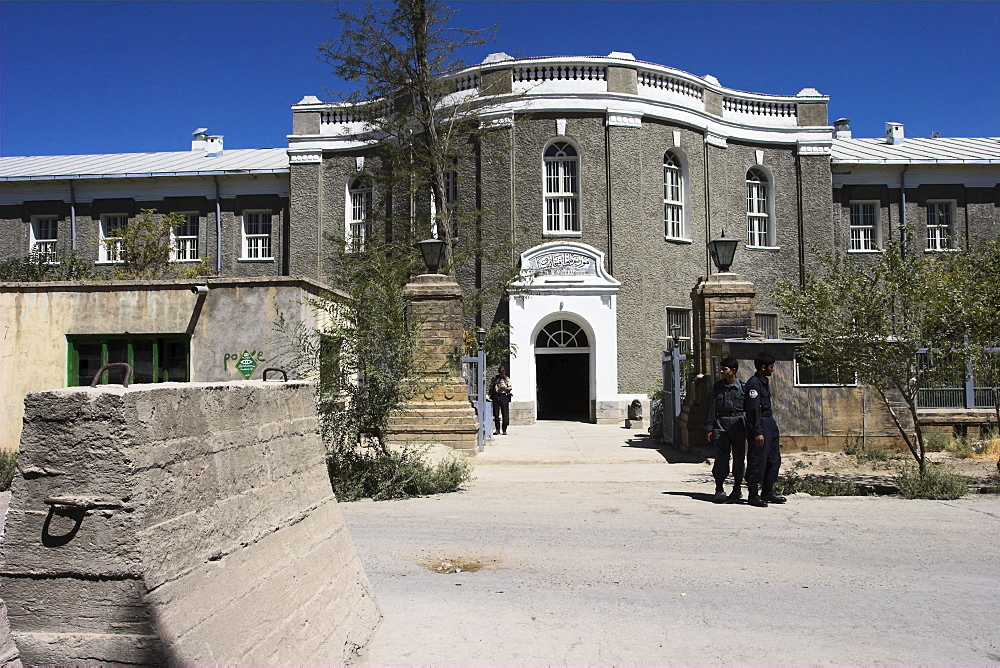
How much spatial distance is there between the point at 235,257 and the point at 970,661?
27.8 metres

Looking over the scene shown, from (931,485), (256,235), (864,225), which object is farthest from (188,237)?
(931,485)

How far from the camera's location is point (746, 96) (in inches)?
1044

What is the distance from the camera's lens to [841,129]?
108 feet

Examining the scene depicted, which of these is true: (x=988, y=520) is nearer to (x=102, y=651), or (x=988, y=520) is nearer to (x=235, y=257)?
(x=102, y=651)

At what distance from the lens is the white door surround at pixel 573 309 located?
22.8 metres

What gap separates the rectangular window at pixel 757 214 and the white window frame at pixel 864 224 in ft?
12.0

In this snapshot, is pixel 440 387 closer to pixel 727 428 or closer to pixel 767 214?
pixel 727 428

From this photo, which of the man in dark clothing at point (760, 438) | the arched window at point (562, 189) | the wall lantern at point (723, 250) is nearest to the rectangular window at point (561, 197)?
the arched window at point (562, 189)

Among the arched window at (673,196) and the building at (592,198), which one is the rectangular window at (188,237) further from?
the arched window at (673,196)

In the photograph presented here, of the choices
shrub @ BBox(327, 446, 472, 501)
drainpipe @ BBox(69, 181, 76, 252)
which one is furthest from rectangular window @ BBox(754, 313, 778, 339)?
drainpipe @ BBox(69, 181, 76, 252)

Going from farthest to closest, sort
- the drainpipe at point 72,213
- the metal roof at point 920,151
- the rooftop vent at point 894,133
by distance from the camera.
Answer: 1. the rooftop vent at point 894,133
2. the drainpipe at point 72,213
3. the metal roof at point 920,151

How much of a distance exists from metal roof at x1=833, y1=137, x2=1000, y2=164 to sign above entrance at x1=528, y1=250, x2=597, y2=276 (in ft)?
35.6

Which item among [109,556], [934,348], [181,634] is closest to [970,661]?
[181,634]

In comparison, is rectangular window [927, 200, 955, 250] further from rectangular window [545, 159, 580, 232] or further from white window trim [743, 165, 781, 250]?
rectangular window [545, 159, 580, 232]
